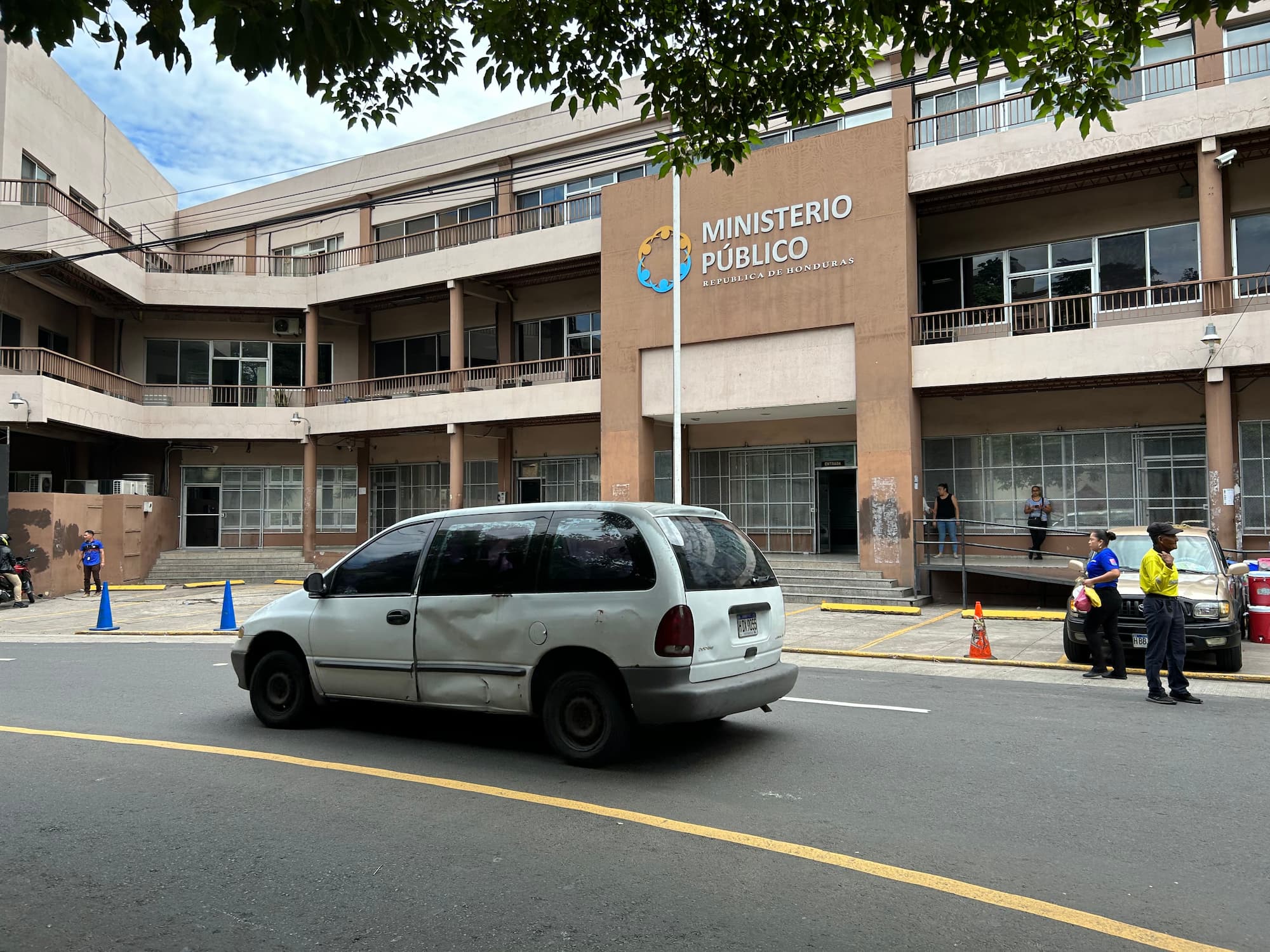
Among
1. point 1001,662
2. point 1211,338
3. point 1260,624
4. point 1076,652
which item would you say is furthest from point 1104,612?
point 1211,338

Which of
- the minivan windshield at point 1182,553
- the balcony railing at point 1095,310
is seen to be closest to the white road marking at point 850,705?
the minivan windshield at point 1182,553

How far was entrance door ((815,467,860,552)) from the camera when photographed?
23.5 metres

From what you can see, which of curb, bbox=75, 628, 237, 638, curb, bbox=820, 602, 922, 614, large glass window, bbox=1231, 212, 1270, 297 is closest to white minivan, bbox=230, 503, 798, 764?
curb, bbox=75, 628, 237, 638

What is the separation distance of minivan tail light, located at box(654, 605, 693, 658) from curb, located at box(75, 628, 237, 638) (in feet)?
37.4

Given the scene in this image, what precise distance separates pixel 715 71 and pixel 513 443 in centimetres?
2114

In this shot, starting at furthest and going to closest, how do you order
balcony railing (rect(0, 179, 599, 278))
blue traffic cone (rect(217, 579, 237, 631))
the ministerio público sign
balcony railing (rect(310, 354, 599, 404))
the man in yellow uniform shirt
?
balcony railing (rect(310, 354, 599, 404)) < balcony railing (rect(0, 179, 599, 278)) < the ministerio público sign < blue traffic cone (rect(217, 579, 237, 631)) < the man in yellow uniform shirt

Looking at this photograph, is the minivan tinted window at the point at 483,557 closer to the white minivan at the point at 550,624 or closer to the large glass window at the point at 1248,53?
the white minivan at the point at 550,624

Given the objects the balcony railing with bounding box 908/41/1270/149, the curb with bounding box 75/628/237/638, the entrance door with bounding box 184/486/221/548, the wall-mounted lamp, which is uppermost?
the balcony railing with bounding box 908/41/1270/149

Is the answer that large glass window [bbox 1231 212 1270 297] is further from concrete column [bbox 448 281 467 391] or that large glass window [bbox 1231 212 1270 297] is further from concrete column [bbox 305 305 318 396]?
concrete column [bbox 305 305 318 396]

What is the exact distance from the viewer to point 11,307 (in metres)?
25.0

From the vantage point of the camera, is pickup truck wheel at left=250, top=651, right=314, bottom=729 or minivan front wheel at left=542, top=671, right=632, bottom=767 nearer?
minivan front wheel at left=542, top=671, right=632, bottom=767

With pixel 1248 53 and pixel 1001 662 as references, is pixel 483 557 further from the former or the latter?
pixel 1248 53

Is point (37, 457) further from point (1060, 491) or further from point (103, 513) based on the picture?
point (1060, 491)

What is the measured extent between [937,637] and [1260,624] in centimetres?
428
